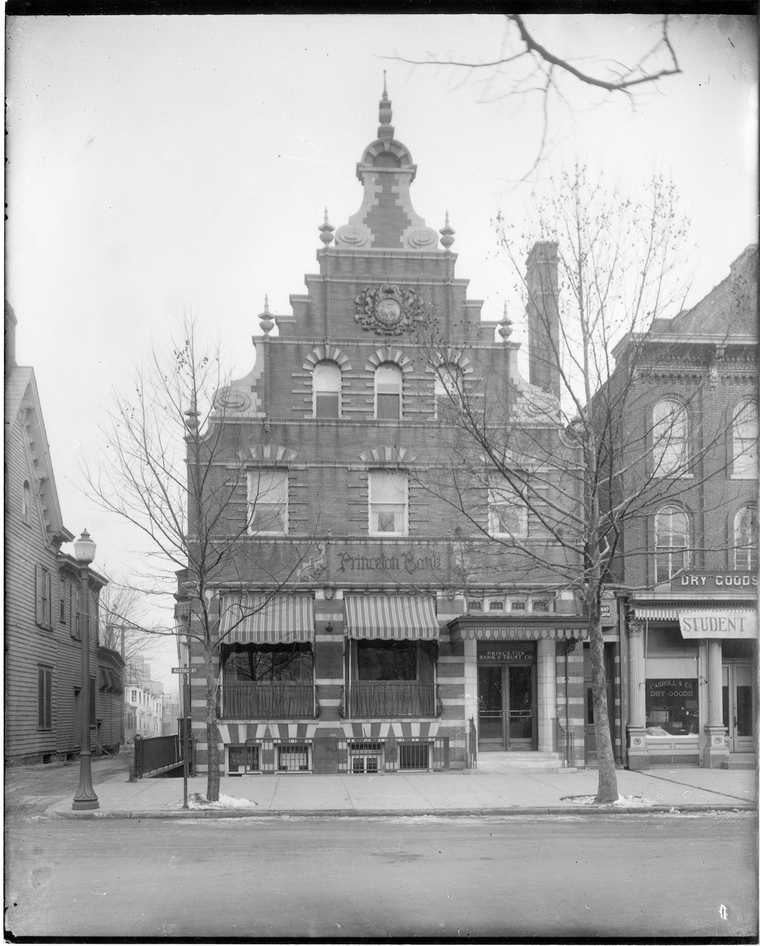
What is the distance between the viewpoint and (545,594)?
2595 centimetres

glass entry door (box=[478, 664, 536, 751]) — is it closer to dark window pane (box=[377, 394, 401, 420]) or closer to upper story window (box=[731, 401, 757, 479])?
dark window pane (box=[377, 394, 401, 420])

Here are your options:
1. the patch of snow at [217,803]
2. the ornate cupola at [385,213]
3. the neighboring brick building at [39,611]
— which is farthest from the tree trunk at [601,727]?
the ornate cupola at [385,213]

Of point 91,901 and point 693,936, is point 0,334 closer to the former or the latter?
point 91,901

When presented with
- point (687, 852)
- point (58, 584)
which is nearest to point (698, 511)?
point (687, 852)

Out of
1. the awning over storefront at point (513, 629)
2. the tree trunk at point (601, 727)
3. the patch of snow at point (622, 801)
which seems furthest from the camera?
the awning over storefront at point (513, 629)

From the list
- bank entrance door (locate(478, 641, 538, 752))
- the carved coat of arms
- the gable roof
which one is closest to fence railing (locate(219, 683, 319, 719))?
bank entrance door (locate(478, 641, 538, 752))

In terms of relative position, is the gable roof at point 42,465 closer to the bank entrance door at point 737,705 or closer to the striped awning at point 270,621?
the striped awning at point 270,621

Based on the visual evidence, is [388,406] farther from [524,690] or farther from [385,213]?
[524,690]

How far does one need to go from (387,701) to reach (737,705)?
959 centimetres

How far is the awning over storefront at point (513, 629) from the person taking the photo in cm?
2467

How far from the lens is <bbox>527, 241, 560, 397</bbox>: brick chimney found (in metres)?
19.4

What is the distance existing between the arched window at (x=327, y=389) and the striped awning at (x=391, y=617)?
5054 millimetres

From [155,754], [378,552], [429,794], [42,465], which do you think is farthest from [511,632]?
[42,465]

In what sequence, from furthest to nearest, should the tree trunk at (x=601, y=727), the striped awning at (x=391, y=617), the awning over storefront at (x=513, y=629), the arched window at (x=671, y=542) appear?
the arched window at (x=671, y=542)
the striped awning at (x=391, y=617)
the awning over storefront at (x=513, y=629)
the tree trunk at (x=601, y=727)
